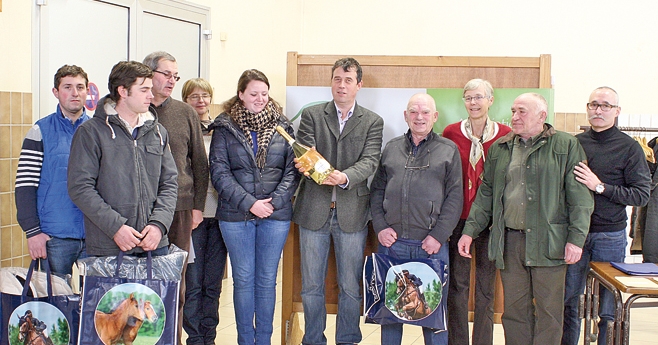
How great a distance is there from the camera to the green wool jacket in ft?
10.3

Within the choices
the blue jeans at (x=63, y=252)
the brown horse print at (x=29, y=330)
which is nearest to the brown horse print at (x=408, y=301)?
the blue jeans at (x=63, y=252)

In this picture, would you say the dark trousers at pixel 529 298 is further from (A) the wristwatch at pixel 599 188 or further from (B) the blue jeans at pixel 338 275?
(B) the blue jeans at pixel 338 275

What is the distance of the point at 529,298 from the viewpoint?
3.28m

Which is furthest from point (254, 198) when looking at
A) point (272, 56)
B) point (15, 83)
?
point (272, 56)

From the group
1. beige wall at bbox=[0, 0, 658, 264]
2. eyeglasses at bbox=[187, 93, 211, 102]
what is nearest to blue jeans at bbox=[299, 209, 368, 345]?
eyeglasses at bbox=[187, 93, 211, 102]

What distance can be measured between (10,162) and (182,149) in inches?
41.4

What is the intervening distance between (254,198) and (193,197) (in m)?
0.33

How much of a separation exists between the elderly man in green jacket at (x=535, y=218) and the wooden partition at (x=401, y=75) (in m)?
0.60

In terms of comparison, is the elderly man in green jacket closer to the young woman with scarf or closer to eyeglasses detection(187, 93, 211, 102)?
the young woman with scarf

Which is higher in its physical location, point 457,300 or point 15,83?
point 15,83

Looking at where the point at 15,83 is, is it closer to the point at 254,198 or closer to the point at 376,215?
the point at 254,198

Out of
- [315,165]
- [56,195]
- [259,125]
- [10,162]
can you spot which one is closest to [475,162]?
[315,165]

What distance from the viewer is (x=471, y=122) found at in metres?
3.56

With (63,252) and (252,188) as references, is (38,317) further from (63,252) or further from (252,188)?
(252,188)
